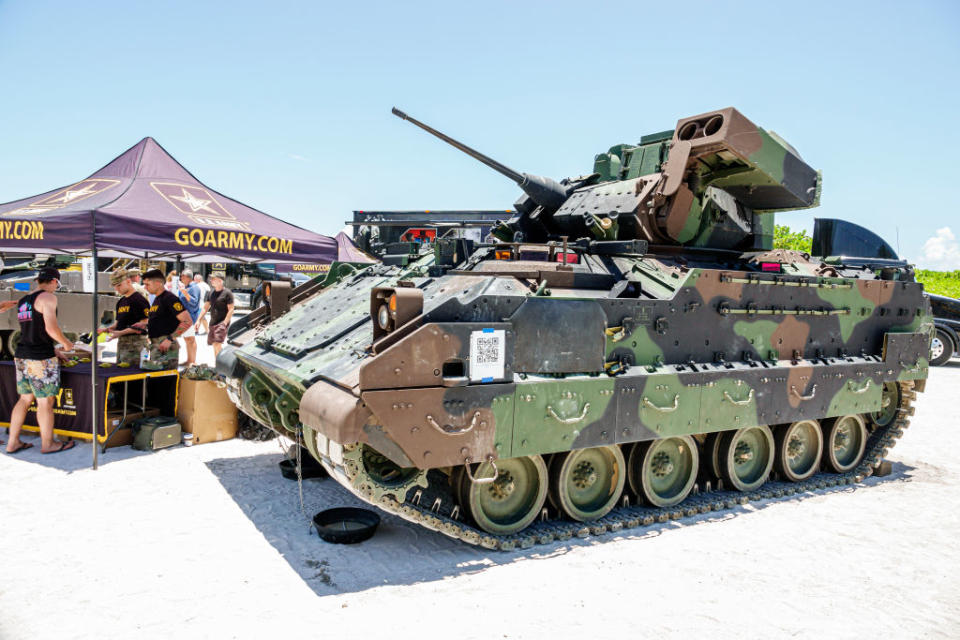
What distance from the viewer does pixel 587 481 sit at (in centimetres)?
647

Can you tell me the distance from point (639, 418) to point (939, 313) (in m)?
18.2

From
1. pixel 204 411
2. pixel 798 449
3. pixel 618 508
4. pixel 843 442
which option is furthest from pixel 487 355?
pixel 843 442

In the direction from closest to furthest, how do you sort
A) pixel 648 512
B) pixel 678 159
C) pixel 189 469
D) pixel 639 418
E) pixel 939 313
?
1. pixel 639 418
2. pixel 648 512
3. pixel 678 159
4. pixel 189 469
5. pixel 939 313

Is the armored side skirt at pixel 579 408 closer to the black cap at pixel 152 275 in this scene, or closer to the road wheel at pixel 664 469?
the road wheel at pixel 664 469

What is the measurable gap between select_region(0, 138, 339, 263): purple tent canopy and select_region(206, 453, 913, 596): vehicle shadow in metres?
2.75

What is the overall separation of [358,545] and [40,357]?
15.5ft

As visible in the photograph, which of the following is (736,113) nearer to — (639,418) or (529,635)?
(639,418)

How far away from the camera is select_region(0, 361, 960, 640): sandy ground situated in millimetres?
4453

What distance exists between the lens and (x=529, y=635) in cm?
430

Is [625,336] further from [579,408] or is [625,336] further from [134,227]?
[134,227]

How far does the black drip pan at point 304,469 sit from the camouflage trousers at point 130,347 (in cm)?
273

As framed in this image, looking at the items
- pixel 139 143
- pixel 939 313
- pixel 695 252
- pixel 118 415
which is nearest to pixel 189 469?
pixel 118 415

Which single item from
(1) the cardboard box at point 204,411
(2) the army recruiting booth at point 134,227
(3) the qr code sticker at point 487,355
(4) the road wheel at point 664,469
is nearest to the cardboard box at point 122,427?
(2) the army recruiting booth at point 134,227

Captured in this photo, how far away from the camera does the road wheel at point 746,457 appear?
7.31m
